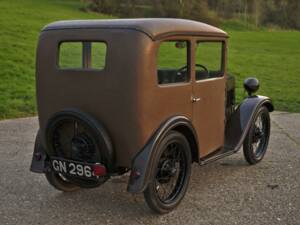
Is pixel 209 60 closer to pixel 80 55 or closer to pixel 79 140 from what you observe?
pixel 80 55

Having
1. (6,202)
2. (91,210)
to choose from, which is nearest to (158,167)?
(91,210)

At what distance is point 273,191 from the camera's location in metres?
4.94

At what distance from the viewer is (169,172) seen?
4.40m

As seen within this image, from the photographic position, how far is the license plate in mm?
4094

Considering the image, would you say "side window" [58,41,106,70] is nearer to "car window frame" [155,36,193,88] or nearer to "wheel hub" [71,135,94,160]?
"car window frame" [155,36,193,88]

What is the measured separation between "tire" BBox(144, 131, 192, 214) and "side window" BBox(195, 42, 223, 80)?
33.3 inches

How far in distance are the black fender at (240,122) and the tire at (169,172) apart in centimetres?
109

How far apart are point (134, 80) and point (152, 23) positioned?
1.79ft

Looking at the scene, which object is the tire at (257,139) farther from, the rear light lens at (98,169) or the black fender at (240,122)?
the rear light lens at (98,169)

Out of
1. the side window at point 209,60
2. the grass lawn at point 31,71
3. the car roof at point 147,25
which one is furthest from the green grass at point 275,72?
the car roof at point 147,25

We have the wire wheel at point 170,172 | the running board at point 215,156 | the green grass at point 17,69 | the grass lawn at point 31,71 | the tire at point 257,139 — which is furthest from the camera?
the grass lawn at point 31,71

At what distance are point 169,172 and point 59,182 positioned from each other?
3.86 ft

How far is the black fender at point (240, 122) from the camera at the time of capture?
5547 mm

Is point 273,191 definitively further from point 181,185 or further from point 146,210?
point 146,210
